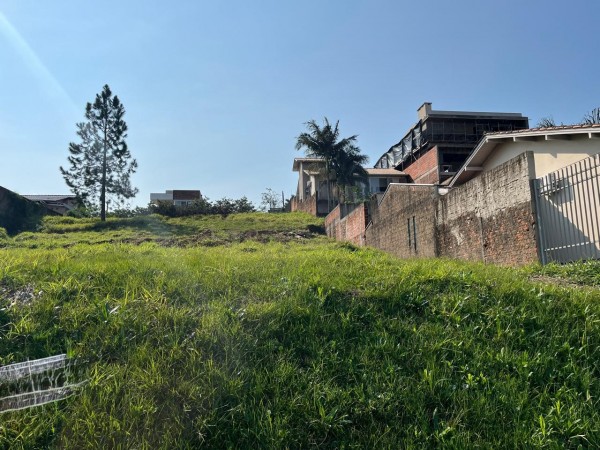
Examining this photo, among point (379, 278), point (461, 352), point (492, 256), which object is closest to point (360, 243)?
point (492, 256)

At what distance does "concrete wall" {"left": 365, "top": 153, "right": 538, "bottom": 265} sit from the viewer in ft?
28.4

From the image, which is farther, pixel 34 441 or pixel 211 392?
pixel 211 392

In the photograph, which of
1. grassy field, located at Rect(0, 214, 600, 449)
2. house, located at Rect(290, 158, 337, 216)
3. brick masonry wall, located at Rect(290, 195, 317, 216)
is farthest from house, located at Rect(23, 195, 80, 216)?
grassy field, located at Rect(0, 214, 600, 449)

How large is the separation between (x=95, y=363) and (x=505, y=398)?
315 centimetres

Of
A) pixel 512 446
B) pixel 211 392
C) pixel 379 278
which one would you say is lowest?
pixel 512 446

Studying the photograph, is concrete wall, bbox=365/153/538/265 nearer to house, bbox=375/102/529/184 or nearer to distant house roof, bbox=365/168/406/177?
house, bbox=375/102/529/184

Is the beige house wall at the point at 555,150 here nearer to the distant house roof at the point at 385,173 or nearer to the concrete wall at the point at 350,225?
the concrete wall at the point at 350,225

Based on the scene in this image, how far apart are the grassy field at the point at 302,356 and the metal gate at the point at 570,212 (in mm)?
2830

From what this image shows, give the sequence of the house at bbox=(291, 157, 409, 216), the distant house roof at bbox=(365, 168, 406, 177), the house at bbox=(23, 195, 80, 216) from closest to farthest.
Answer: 1. the house at bbox=(291, 157, 409, 216)
2. the distant house roof at bbox=(365, 168, 406, 177)
3. the house at bbox=(23, 195, 80, 216)

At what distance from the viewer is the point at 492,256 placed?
966cm

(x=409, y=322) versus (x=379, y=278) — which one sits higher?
(x=379, y=278)

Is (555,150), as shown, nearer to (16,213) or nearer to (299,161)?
(16,213)

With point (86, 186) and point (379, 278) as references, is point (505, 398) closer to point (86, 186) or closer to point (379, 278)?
point (379, 278)

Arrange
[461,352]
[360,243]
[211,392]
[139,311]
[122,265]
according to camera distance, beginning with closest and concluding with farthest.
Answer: [211,392] → [461,352] → [139,311] → [122,265] → [360,243]
